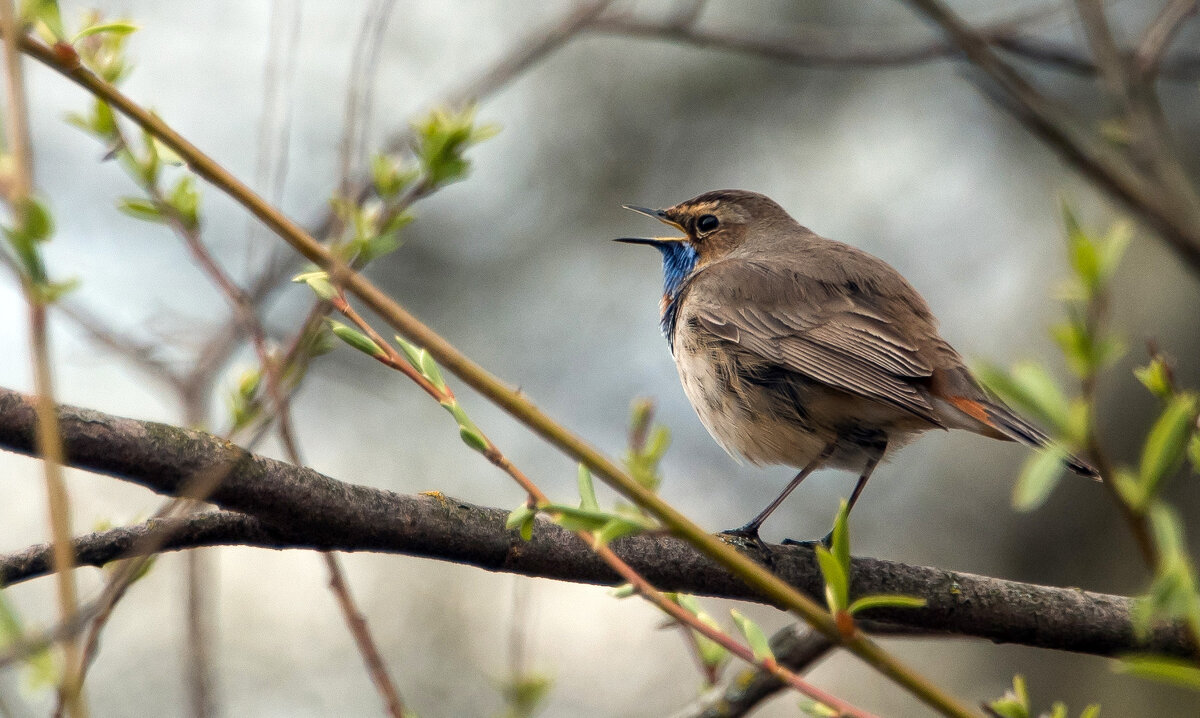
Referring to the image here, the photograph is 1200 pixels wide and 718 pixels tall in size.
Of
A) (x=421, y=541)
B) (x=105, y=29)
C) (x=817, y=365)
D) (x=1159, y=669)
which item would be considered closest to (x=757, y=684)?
(x=817, y=365)

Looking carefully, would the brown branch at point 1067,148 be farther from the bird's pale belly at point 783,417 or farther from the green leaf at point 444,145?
the bird's pale belly at point 783,417

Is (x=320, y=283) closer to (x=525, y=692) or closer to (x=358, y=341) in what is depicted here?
(x=358, y=341)

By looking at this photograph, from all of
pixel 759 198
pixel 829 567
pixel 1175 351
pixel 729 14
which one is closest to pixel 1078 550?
pixel 1175 351

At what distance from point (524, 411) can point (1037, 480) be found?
25.5 inches

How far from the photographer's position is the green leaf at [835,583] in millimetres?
1623

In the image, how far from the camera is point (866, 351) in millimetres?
4738

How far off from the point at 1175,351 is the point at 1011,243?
2151 mm

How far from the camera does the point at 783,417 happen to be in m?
4.84

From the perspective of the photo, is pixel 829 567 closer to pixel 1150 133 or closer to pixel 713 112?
pixel 1150 133

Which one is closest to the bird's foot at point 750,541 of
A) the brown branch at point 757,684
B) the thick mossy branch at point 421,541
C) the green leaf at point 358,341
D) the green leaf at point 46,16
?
the thick mossy branch at point 421,541

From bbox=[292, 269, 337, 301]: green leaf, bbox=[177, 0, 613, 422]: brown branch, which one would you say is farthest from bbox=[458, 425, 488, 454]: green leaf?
bbox=[177, 0, 613, 422]: brown branch

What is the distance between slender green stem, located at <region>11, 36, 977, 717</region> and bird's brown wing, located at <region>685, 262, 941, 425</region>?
303 centimetres

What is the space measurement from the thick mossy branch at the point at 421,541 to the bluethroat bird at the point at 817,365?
2.64 feet

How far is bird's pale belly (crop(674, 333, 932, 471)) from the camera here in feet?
15.7
